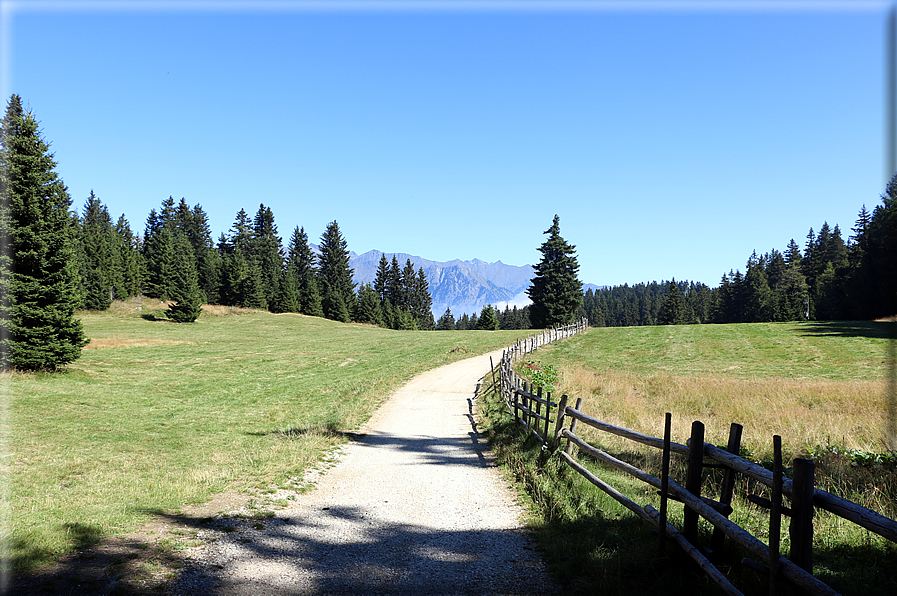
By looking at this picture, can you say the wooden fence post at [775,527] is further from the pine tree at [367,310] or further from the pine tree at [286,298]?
the pine tree at [367,310]

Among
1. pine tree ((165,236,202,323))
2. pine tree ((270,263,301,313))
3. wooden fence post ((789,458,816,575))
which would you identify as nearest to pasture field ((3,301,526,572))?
wooden fence post ((789,458,816,575))

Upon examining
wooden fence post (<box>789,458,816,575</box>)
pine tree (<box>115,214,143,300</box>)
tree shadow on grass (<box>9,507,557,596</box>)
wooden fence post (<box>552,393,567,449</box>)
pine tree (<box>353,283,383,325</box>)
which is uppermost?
pine tree (<box>115,214,143,300</box>)

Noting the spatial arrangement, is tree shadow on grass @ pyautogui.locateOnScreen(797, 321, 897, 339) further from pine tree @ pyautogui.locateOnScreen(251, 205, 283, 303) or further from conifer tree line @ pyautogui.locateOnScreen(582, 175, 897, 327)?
pine tree @ pyautogui.locateOnScreen(251, 205, 283, 303)

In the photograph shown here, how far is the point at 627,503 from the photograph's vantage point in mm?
6875

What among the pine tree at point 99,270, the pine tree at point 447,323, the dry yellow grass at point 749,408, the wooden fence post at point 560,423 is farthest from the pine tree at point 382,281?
the wooden fence post at point 560,423

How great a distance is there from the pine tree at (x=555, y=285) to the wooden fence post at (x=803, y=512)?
63664mm

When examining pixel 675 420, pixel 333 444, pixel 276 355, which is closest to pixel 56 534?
pixel 333 444

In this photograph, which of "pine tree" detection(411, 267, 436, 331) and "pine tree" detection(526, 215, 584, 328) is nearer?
"pine tree" detection(526, 215, 584, 328)

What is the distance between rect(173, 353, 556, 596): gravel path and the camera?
17.4 feet

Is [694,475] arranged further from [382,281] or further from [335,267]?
[382,281]

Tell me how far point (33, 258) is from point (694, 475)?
1064 inches

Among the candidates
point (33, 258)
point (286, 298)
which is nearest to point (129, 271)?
point (286, 298)

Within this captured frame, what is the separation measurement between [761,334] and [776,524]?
163 feet

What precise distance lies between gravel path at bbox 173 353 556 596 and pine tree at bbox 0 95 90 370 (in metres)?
19.0
